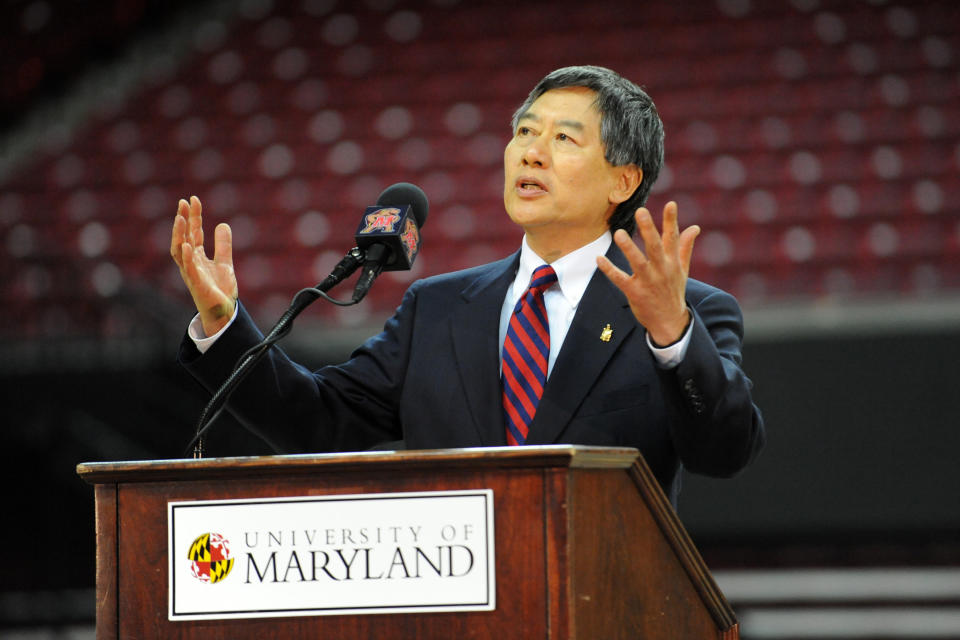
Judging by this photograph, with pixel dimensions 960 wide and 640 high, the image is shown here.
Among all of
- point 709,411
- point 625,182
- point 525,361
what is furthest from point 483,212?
point 709,411

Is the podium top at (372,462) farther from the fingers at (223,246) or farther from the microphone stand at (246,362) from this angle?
the fingers at (223,246)

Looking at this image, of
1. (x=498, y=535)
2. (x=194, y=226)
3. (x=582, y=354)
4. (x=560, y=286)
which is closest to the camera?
(x=498, y=535)

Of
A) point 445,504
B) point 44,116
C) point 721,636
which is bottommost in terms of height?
point 721,636

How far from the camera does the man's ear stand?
1851 mm

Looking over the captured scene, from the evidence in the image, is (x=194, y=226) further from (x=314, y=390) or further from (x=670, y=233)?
(x=670, y=233)

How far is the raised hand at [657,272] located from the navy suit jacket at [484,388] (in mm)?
54

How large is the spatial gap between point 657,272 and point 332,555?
46 centimetres

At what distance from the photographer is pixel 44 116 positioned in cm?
711

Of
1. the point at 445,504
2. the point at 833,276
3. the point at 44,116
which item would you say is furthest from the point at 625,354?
the point at 44,116

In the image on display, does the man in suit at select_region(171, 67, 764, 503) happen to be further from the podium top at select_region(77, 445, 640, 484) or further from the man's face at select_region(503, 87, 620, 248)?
the podium top at select_region(77, 445, 640, 484)

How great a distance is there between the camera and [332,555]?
3.92 ft

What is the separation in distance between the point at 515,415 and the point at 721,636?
39cm

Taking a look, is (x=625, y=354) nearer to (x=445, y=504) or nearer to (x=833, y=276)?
(x=445, y=504)

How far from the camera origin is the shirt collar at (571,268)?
5.80 feet
